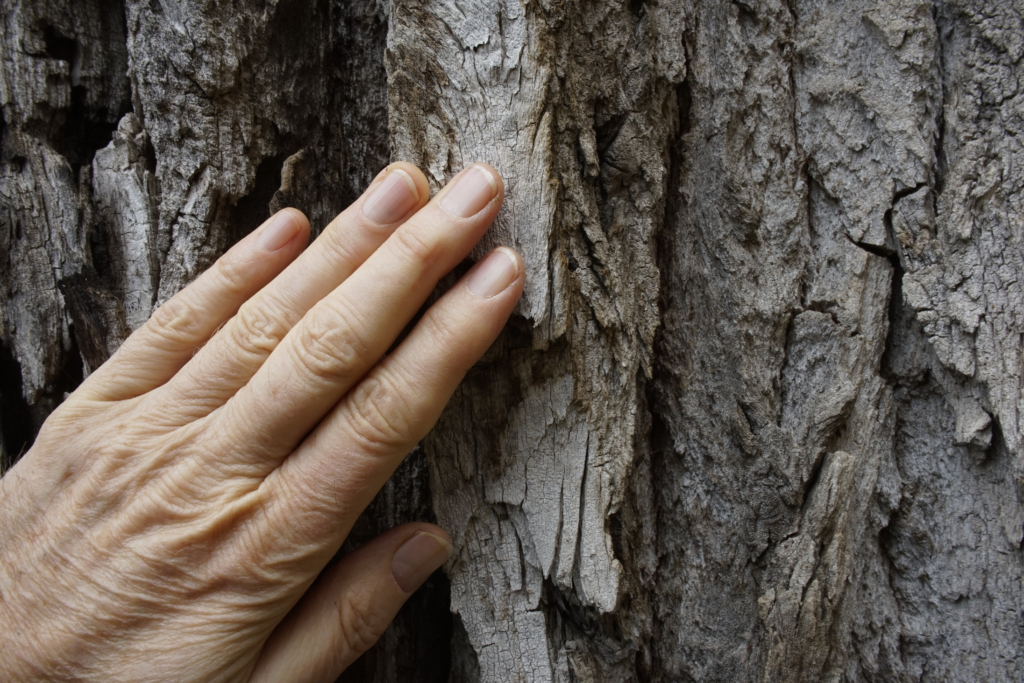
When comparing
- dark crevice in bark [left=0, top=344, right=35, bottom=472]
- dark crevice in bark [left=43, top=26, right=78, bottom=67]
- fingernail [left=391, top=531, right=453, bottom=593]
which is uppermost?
dark crevice in bark [left=43, top=26, right=78, bottom=67]

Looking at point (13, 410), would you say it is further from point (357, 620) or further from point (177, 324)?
point (357, 620)

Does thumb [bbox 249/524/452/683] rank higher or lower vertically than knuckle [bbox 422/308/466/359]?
lower

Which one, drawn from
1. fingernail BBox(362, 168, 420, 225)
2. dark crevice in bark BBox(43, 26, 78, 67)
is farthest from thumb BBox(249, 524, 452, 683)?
dark crevice in bark BBox(43, 26, 78, 67)

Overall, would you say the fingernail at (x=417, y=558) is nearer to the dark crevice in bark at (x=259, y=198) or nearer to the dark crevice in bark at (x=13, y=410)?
the dark crevice in bark at (x=259, y=198)

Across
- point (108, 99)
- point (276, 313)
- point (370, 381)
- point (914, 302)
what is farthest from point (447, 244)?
point (108, 99)

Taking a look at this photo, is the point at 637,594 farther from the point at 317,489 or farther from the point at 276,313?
the point at 276,313

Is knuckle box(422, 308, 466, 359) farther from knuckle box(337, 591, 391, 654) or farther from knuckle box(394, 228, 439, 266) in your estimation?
knuckle box(337, 591, 391, 654)

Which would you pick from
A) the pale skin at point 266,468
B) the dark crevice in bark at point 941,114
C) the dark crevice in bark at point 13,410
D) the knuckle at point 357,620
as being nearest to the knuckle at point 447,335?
the pale skin at point 266,468
